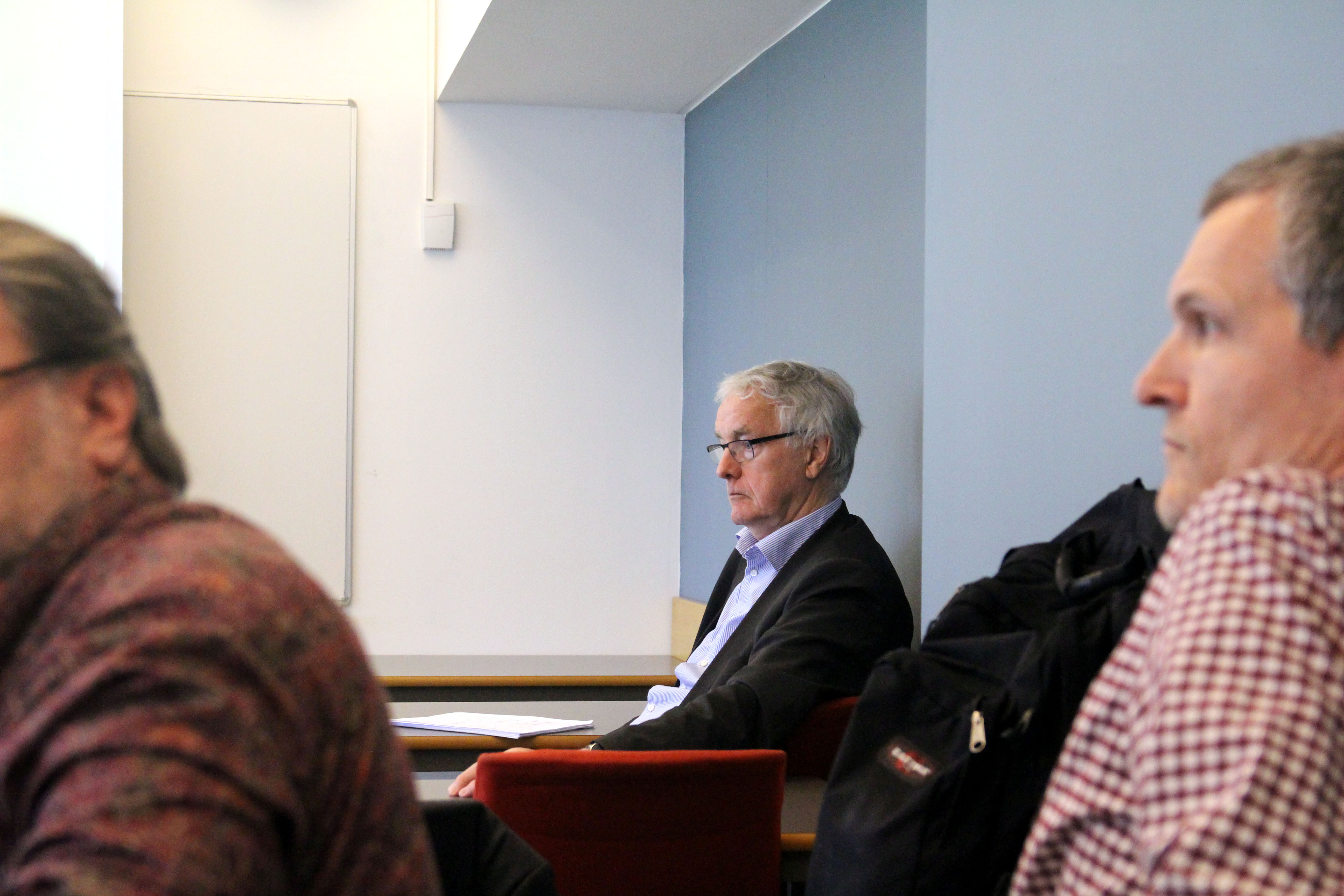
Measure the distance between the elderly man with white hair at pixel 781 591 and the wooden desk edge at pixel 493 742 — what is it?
0.22 meters

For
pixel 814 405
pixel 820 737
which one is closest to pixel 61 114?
pixel 814 405

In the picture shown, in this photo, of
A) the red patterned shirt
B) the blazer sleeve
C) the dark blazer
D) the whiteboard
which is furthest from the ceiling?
the red patterned shirt

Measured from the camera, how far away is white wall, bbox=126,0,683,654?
15.0 ft

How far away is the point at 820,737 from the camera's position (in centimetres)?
233

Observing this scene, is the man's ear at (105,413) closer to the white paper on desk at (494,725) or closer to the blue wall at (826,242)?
the white paper on desk at (494,725)

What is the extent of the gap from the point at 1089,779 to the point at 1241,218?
1.49ft

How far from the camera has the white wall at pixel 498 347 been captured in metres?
4.59

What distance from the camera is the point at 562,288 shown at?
471cm

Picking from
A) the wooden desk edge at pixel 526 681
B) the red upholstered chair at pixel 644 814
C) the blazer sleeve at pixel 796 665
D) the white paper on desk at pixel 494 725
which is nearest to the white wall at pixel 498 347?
the wooden desk edge at pixel 526 681

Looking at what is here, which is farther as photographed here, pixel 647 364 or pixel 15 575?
pixel 647 364

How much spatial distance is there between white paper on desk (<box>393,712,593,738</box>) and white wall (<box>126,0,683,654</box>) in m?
1.93

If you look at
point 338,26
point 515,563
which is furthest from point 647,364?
point 338,26

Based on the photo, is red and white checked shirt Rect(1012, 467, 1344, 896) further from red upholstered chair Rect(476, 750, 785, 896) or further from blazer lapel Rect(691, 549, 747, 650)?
blazer lapel Rect(691, 549, 747, 650)

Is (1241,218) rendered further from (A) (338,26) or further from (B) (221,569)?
(A) (338,26)
